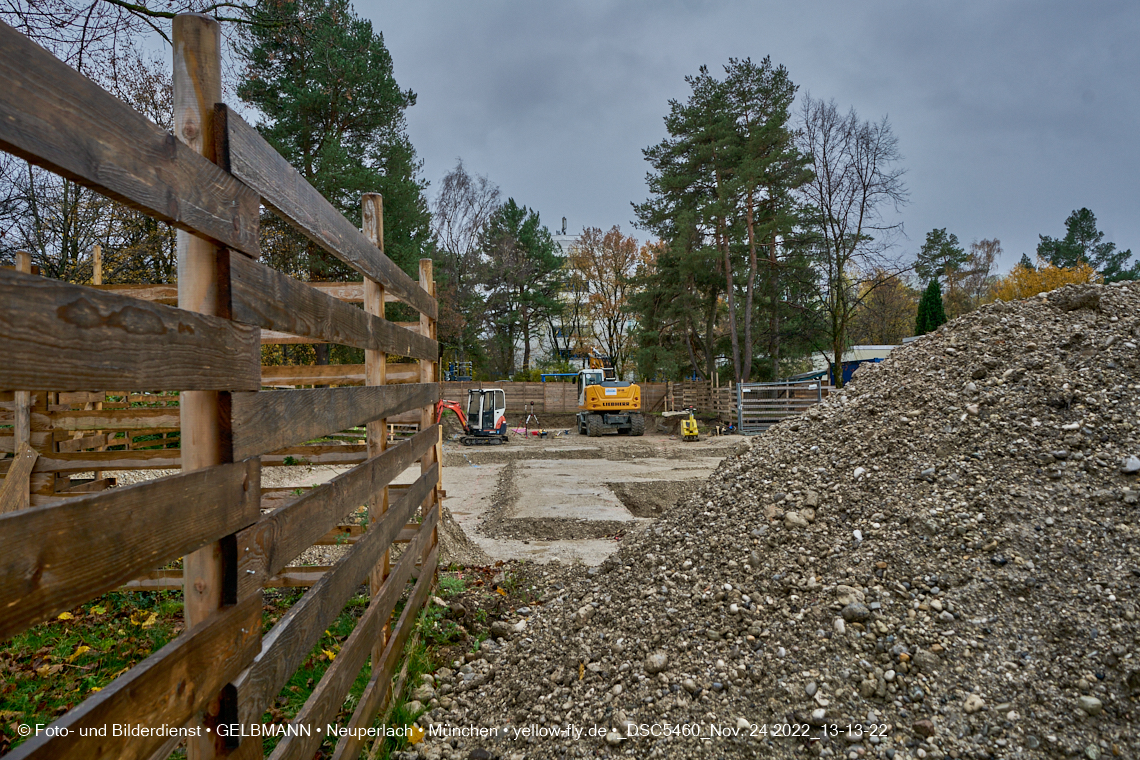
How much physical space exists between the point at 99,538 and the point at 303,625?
3.04 ft

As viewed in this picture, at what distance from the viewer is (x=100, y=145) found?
3.11 ft

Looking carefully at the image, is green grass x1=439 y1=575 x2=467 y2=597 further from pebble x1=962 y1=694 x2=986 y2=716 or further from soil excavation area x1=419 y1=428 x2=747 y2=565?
pebble x1=962 y1=694 x2=986 y2=716

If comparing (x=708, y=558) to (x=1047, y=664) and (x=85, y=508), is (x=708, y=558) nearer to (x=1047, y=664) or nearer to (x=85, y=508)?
(x=1047, y=664)

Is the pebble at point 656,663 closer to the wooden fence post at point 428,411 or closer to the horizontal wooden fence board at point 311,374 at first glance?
the wooden fence post at point 428,411

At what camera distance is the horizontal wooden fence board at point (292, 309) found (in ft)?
4.46

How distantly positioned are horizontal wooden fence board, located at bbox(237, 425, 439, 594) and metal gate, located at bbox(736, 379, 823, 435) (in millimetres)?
20091

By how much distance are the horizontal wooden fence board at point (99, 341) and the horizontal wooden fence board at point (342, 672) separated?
1.09 metres

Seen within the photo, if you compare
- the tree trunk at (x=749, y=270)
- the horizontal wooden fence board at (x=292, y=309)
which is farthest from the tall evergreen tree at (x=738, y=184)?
the horizontal wooden fence board at (x=292, y=309)

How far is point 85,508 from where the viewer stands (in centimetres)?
88

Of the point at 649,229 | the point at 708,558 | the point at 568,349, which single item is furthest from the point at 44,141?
the point at 568,349

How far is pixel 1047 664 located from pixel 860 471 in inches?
66.0

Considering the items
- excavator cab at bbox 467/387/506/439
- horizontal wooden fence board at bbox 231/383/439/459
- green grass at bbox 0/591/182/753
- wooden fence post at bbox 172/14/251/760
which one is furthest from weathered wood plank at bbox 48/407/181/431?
excavator cab at bbox 467/387/506/439

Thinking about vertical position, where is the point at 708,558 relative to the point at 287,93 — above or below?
below

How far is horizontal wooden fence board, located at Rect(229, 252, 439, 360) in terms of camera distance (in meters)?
1.36
